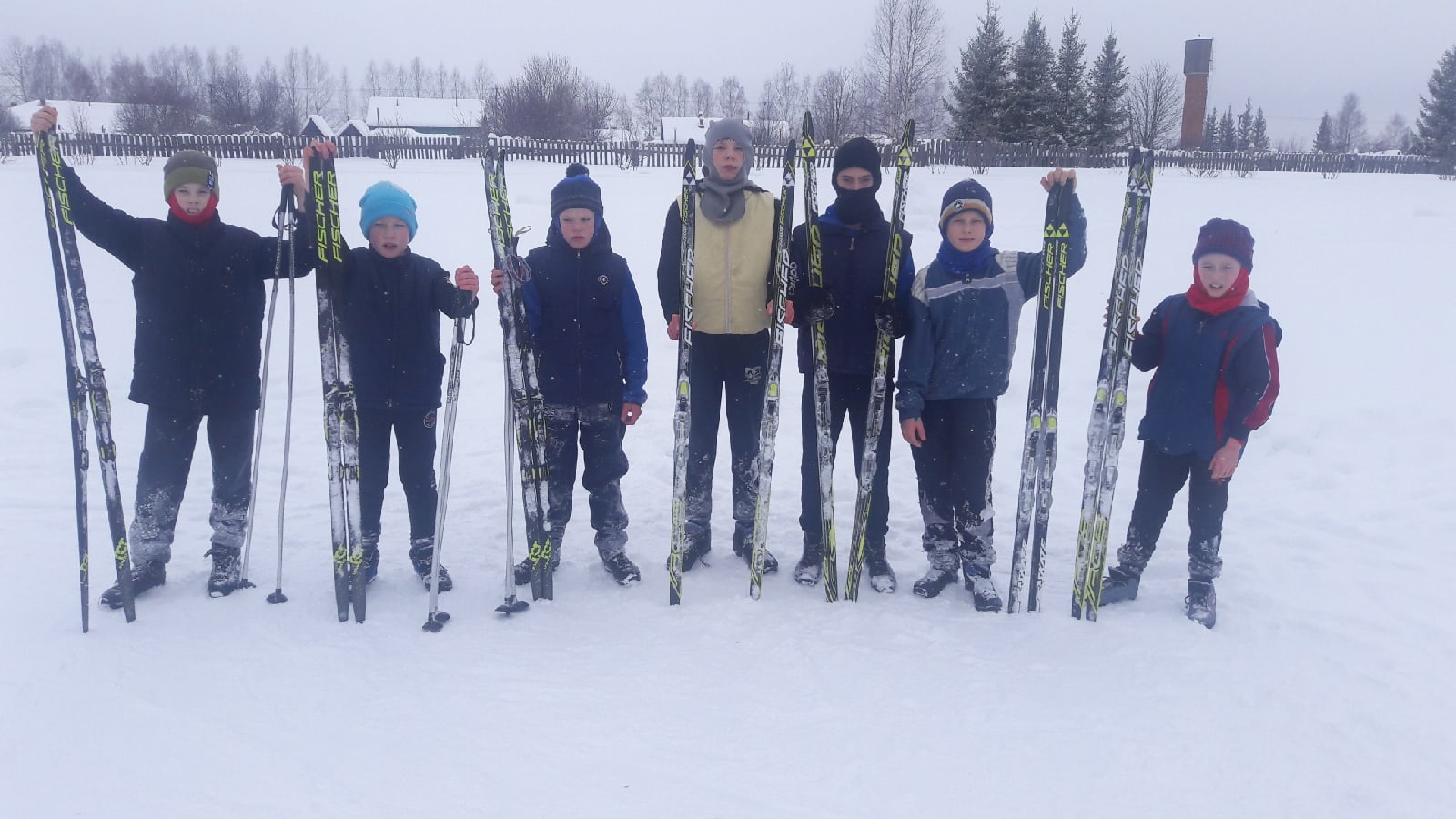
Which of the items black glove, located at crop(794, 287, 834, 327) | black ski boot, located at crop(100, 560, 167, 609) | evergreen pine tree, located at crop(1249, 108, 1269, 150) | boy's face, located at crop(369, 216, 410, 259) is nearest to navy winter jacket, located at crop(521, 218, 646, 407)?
boy's face, located at crop(369, 216, 410, 259)

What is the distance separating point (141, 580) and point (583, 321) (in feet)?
7.37

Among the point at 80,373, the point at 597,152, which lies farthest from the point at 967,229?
the point at 597,152

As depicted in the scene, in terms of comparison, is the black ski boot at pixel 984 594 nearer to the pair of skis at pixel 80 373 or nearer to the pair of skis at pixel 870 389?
→ the pair of skis at pixel 870 389

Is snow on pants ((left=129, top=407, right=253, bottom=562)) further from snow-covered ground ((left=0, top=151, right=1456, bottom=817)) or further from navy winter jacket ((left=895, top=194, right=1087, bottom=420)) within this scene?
navy winter jacket ((left=895, top=194, right=1087, bottom=420))

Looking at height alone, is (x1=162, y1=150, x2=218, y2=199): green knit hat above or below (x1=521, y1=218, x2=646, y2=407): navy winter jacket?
above

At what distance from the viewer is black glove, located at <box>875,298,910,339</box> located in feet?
11.8

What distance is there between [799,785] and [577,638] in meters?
1.23

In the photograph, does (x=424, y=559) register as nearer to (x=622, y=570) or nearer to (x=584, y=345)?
(x=622, y=570)

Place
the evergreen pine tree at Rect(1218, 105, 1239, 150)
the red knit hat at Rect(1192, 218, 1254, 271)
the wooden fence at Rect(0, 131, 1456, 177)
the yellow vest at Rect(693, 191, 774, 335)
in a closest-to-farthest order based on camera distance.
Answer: the red knit hat at Rect(1192, 218, 1254, 271) < the yellow vest at Rect(693, 191, 774, 335) < the wooden fence at Rect(0, 131, 1456, 177) < the evergreen pine tree at Rect(1218, 105, 1239, 150)

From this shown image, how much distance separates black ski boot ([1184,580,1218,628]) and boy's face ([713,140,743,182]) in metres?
2.67

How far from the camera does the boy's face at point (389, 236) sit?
357cm

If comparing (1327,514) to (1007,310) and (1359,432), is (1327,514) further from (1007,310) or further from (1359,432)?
(1007,310)

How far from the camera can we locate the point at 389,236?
3576 millimetres

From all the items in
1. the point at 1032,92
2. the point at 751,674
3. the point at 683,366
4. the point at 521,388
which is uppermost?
the point at 1032,92
